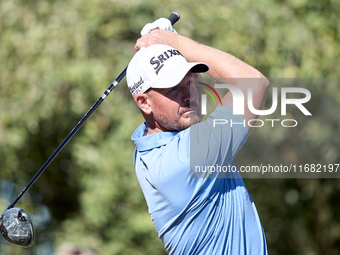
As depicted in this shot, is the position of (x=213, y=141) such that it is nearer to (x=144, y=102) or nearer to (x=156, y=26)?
(x=144, y=102)

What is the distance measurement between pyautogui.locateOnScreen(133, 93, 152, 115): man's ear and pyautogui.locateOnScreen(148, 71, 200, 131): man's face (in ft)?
0.09

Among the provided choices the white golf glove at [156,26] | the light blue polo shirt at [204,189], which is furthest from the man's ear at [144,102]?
the white golf glove at [156,26]

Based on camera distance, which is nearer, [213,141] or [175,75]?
[213,141]

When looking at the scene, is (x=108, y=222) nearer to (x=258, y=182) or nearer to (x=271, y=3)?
(x=258, y=182)

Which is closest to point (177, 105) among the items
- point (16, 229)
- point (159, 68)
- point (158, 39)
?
point (159, 68)

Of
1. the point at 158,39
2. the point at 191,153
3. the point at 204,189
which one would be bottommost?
the point at 204,189

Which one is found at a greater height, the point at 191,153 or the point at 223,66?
the point at 223,66

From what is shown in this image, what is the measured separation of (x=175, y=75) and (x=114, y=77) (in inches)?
144

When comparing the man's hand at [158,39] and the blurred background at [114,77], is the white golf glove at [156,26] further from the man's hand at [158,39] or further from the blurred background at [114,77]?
the blurred background at [114,77]

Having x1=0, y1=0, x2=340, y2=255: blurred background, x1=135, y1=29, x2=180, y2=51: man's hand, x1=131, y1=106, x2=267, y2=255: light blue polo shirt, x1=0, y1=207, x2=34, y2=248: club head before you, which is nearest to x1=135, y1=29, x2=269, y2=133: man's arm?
x1=135, y1=29, x2=180, y2=51: man's hand

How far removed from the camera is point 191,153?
196cm

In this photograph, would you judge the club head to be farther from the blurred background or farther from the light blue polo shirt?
the blurred background

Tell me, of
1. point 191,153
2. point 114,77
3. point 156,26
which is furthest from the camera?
point 114,77

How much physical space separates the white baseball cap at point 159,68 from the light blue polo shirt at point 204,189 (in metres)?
0.21
